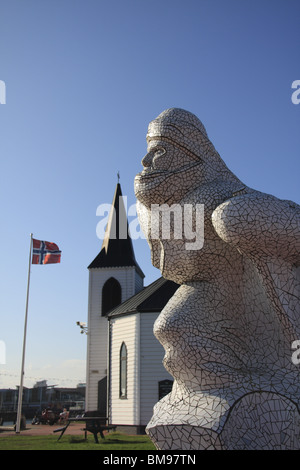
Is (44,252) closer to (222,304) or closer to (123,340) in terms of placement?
(123,340)

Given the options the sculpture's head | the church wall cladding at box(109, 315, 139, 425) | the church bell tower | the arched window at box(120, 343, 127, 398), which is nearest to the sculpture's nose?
the sculpture's head

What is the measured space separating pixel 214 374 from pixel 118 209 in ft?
75.9

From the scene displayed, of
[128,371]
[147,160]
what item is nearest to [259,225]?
[147,160]

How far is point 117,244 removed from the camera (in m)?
27.5

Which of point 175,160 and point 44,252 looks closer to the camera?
point 175,160

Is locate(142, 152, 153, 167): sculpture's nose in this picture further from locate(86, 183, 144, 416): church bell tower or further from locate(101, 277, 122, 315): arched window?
locate(101, 277, 122, 315): arched window

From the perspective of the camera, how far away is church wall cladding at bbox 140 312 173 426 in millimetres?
18062

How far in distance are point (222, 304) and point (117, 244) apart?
21.9m

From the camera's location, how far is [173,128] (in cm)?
634

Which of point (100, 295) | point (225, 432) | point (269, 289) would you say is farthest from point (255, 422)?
point (100, 295)

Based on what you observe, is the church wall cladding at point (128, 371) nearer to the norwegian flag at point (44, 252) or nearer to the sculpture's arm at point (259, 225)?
the norwegian flag at point (44, 252)

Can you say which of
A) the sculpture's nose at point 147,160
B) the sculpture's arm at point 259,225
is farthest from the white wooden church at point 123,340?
the sculpture's arm at point 259,225

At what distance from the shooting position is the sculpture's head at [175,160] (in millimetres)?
6199

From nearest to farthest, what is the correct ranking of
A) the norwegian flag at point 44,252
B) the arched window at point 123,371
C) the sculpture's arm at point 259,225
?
the sculpture's arm at point 259,225 → the arched window at point 123,371 → the norwegian flag at point 44,252
